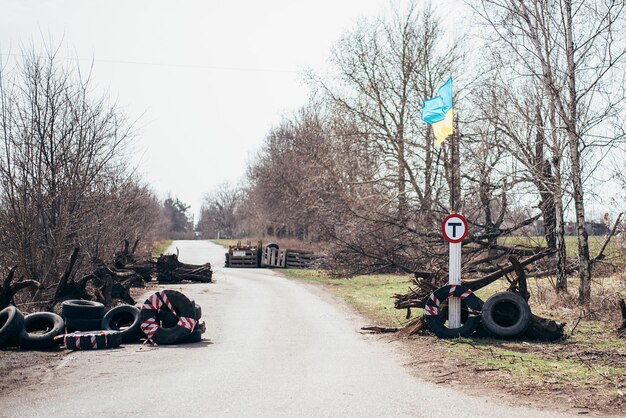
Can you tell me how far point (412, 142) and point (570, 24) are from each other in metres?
13.7

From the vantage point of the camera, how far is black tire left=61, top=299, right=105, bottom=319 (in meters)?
13.5

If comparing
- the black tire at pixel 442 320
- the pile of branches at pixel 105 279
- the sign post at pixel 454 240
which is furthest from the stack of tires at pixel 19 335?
the sign post at pixel 454 240

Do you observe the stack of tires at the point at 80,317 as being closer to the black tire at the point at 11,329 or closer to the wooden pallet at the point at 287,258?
the black tire at the point at 11,329

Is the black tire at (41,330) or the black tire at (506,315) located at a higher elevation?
the black tire at (506,315)

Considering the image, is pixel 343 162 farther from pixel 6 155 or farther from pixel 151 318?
pixel 151 318

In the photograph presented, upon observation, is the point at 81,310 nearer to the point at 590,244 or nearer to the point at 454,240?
the point at 454,240

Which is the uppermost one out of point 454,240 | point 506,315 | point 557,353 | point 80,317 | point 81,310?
point 454,240

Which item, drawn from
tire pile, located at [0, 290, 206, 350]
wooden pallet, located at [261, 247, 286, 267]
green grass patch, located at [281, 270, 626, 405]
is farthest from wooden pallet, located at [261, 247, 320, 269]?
tire pile, located at [0, 290, 206, 350]

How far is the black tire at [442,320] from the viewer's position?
13.4 metres

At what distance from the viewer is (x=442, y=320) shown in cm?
1388

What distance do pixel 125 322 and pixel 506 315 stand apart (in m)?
7.47

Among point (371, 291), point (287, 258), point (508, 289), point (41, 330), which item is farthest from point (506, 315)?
point (287, 258)

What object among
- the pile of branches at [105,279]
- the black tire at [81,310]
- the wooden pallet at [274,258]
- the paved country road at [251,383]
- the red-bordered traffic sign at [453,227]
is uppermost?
the wooden pallet at [274,258]

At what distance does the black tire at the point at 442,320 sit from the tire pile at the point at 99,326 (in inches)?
175
